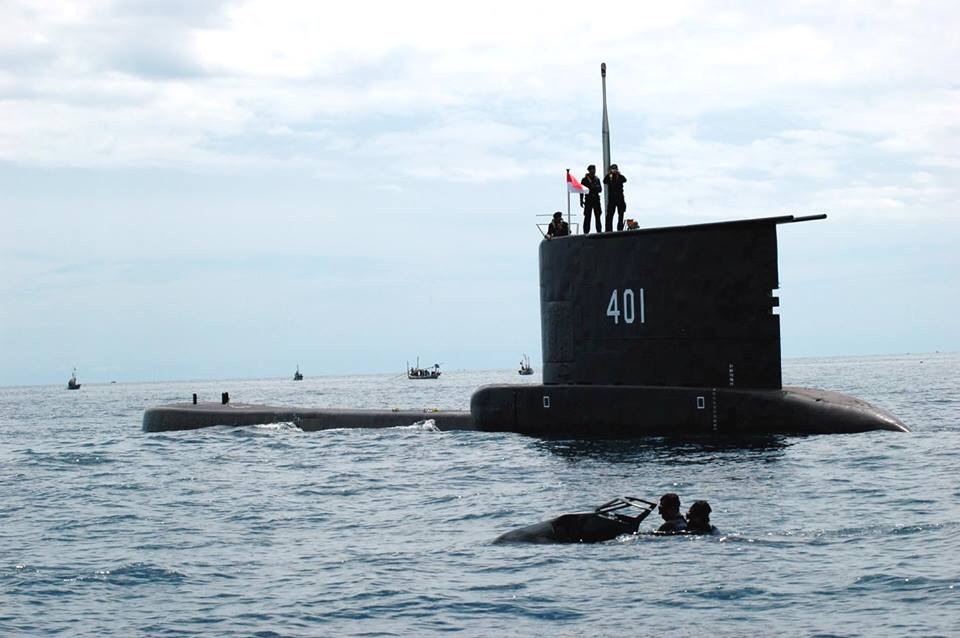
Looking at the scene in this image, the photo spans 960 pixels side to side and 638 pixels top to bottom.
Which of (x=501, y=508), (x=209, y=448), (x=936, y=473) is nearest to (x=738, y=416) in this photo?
(x=936, y=473)

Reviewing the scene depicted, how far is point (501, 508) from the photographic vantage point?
17.7 metres

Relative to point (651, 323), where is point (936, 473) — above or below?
below

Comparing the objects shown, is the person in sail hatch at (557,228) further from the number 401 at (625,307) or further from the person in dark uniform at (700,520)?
the person in dark uniform at (700,520)

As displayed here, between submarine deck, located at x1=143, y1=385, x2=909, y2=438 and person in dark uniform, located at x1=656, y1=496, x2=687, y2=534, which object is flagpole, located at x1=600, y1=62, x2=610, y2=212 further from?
person in dark uniform, located at x1=656, y1=496, x2=687, y2=534

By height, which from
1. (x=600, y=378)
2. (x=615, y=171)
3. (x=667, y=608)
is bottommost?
(x=667, y=608)

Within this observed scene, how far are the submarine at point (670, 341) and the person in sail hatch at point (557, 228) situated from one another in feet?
1.13

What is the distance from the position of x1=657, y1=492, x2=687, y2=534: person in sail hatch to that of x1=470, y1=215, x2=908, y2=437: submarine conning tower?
8.03 metres

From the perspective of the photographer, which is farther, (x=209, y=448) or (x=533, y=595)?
(x=209, y=448)

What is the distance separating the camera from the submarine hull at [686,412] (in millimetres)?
22688

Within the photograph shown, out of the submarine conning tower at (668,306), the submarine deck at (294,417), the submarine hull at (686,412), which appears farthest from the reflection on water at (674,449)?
the submarine deck at (294,417)

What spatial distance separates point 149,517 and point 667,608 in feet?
32.1

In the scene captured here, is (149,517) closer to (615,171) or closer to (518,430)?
(518,430)

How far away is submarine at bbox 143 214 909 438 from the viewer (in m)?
22.6

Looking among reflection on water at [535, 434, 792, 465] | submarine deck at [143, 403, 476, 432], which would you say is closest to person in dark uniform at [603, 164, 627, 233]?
reflection on water at [535, 434, 792, 465]
